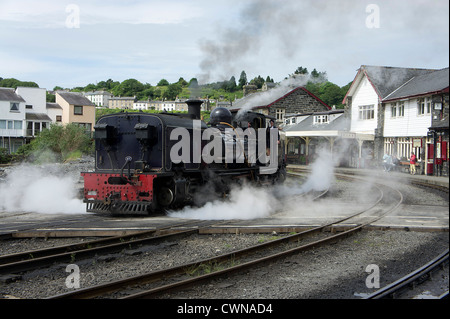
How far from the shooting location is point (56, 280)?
5.81m

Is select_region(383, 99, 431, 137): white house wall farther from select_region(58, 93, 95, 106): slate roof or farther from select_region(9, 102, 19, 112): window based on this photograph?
select_region(58, 93, 95, 106): slate roof

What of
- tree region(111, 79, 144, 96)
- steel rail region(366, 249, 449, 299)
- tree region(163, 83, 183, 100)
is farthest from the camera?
tree region(111, 79, 144, 96)

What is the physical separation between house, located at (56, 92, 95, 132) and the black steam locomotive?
37.8 meters

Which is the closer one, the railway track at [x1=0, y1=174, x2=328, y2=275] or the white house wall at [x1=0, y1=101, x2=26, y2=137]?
the railway track at [x1=0, y1=174, x2=328, y2=275]

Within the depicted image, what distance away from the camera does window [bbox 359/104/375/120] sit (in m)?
30.5

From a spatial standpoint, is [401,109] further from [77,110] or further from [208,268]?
[77,110]

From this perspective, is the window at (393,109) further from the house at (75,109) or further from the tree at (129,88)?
the tree at (129,88)

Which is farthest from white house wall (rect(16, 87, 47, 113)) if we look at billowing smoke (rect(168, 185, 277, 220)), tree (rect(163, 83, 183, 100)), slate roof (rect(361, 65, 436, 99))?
tree (rect(163, 83, 183, 100))

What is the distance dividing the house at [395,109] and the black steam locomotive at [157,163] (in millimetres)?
13942

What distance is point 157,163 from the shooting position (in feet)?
34.7

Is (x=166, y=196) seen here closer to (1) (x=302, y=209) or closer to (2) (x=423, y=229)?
(1) (x=302, y=209)

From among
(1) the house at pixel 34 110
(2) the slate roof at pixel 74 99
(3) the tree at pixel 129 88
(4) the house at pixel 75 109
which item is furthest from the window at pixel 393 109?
(3) the tree at pixel 129 88

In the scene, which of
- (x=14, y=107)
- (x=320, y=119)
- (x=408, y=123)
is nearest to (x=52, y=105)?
(x=14, y=107)

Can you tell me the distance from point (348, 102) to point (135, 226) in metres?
27.4
